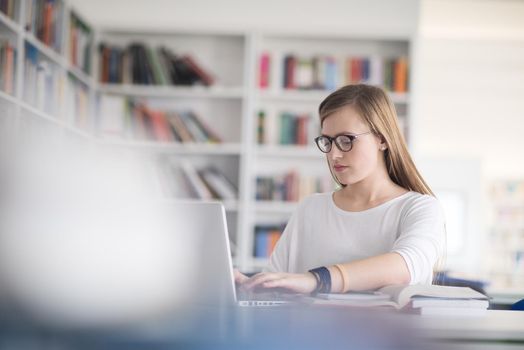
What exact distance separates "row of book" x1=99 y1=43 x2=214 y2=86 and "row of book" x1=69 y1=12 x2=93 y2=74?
6.4 inches

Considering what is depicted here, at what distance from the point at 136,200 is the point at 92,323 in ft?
1.01

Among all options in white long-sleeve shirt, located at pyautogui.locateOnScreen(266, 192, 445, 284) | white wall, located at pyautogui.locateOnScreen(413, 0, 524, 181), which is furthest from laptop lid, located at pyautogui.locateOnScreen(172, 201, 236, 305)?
white wall, located at pyautogui.locateOnScreen(413, 0, 524, 181)

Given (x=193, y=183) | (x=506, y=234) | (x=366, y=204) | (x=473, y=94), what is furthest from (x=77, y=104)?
(x=506, y=234)

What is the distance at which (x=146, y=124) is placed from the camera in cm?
451

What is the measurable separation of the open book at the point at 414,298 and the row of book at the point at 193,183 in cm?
318

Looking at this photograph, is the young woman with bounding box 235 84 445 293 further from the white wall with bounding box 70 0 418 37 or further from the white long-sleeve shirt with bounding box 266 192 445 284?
the white wall with bounding box 70 0 418 37

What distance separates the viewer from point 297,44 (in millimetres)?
4777

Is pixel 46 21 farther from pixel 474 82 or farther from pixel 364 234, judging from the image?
pixel 474 82

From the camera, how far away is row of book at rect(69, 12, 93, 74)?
4.12 meters

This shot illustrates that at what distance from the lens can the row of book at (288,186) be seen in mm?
4566

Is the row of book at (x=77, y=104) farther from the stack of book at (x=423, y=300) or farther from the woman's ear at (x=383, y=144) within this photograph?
the stack of book at (x=423, y=300)

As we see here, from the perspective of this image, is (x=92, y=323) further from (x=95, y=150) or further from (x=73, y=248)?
(x=95, y=150)

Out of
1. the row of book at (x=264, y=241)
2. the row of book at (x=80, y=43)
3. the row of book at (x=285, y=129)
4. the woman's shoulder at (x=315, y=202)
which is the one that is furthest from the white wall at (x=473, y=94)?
the woman's shoulder at (x=315, y=202)

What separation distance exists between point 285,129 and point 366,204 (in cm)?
286
